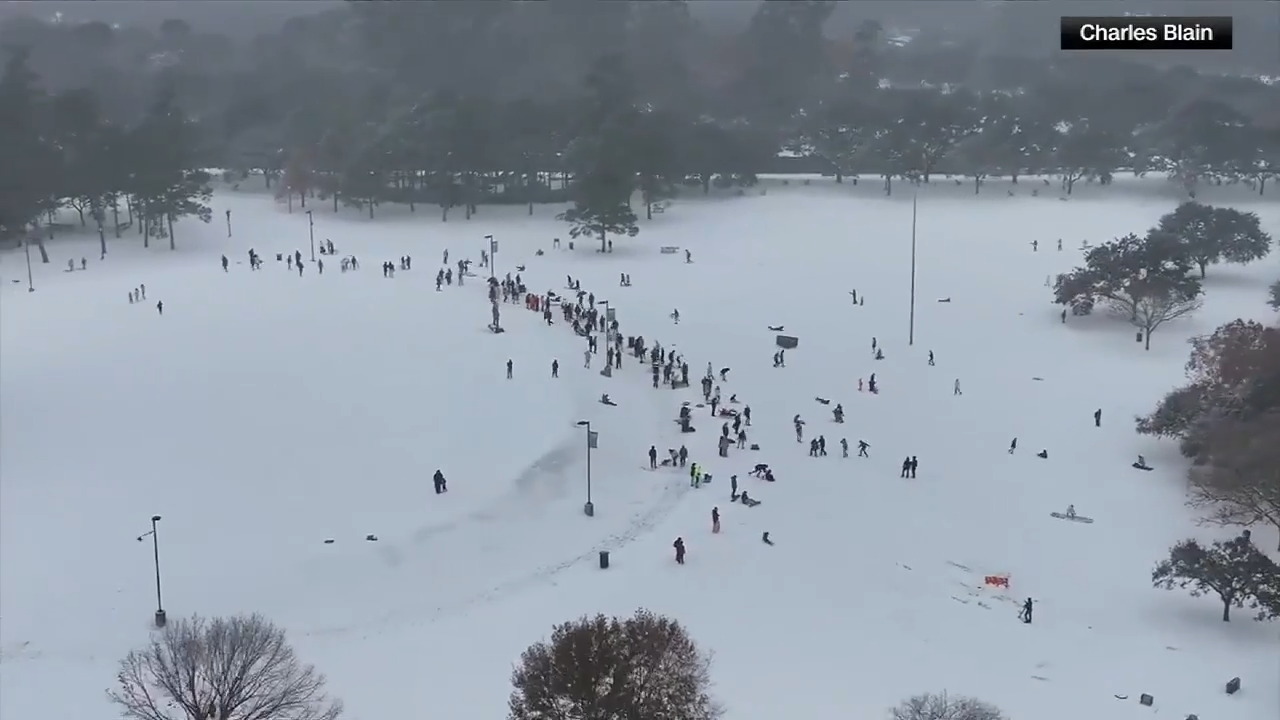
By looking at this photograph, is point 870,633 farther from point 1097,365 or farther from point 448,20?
point 448,20

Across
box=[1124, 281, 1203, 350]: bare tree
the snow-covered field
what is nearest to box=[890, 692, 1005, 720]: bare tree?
the snow-covered field

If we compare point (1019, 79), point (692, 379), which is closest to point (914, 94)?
point (1019, 79)

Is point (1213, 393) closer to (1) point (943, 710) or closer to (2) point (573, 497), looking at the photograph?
(2) point (573, 497)

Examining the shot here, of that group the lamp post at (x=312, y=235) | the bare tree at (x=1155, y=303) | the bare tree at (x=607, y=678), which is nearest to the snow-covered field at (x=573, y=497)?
the bare tree at (x=1155, y=303)

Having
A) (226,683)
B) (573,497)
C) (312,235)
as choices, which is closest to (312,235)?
(312,235)

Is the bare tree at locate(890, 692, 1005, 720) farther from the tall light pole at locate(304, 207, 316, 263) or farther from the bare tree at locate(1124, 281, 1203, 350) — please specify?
the tall light pole at locate(304, 207, 316, 263)
